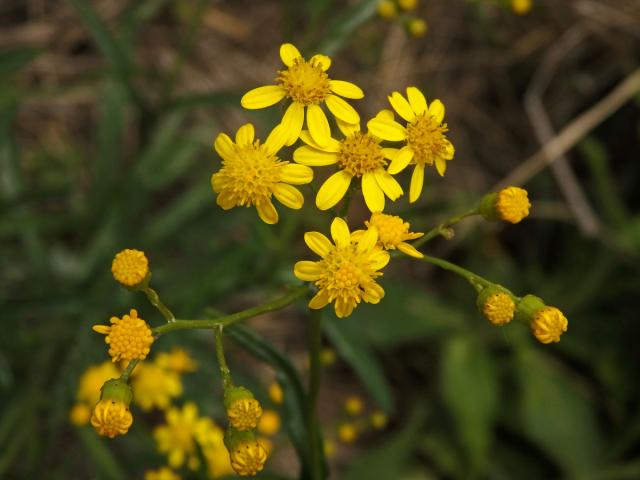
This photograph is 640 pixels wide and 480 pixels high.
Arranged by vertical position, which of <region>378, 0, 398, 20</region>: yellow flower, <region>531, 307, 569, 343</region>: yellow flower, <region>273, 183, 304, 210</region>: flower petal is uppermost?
<region>378, 0, 398, 20</region>: yellow flower

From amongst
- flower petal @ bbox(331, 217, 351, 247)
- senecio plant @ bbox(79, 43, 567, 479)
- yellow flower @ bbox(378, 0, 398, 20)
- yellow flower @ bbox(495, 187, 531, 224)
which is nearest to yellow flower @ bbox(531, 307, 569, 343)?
senecio plant @ bbox(79, 43, 567, 479)

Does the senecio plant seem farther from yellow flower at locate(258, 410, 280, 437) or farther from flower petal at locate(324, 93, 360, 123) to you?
yellow flower at locate(258, 410, 280, 437)

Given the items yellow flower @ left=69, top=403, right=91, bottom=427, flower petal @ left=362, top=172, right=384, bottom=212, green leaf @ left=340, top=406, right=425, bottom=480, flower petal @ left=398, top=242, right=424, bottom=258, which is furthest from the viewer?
green leaf @ left=340, top=406, right=425, bottom=480

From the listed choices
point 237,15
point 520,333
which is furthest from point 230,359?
point 237,15

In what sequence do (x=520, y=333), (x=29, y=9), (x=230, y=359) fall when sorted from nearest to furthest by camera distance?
1. (x=230, y=359)
2. (x=520, y=333)
3. (x=29, y=9)

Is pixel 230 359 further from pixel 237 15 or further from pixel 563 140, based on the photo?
pixel 237 15

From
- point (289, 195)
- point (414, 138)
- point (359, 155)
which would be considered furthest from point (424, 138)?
point (289, 195)

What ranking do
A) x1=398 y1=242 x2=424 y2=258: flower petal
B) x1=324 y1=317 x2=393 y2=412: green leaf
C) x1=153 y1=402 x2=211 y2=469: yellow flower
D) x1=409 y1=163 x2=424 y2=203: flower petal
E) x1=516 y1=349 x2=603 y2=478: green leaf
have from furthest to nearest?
x1=516 y1=349 x2=603 y2=478: green leaf → x1=324 y1=317 x2=393 y2=412: green leaf → x1=153 y1=402 x2=211 y2=469: yellow flower → x1=409 y1=163 x2=424 y2=203: flower petal → x1=398 y1=242 x2=424 y2=258: flower petal

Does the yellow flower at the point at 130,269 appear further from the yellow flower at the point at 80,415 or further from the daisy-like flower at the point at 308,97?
the yellow flower at the point at 80,415

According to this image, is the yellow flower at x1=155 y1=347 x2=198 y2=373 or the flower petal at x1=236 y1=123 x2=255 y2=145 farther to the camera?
the yellow flower at x1=155 y1=347 x2=198 y2=373
